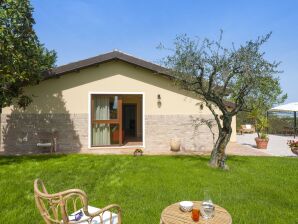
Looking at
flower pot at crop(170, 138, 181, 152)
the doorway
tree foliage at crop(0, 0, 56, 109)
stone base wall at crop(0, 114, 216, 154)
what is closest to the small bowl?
tree foliage at crop(0, 0, 56, 109)

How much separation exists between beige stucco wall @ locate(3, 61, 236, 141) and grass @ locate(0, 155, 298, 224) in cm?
318

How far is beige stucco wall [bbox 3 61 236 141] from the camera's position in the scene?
1359cm

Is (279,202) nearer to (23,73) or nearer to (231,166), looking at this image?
(231,166)

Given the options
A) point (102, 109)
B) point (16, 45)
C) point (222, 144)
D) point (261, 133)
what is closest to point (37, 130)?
point (102, 109)

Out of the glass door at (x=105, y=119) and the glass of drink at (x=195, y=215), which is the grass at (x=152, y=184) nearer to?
the glass of drink at (x=195, y=215)

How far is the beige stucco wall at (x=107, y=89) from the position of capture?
13.6 m

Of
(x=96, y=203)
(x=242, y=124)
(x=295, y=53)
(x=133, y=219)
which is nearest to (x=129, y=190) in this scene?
(x=96, y=203)

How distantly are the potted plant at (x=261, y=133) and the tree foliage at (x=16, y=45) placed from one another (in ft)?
39.9

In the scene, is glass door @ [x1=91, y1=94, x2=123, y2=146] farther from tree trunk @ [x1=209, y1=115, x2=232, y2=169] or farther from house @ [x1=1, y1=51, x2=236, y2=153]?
tree trunk @ [x1=209, y1=115, x2=232, y2=169]

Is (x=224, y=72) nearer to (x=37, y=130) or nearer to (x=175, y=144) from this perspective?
(x=175, y=144)

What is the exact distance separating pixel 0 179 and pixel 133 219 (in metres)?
4.83

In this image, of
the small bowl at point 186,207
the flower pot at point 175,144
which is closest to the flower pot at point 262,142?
the flower pot at point 175,144

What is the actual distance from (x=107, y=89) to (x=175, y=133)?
4342 millimetres

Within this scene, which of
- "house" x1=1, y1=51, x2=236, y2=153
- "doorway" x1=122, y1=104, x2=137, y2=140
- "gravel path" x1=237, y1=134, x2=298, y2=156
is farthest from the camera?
"doorway" x1=122, y1=104, x2=137, y2=140
